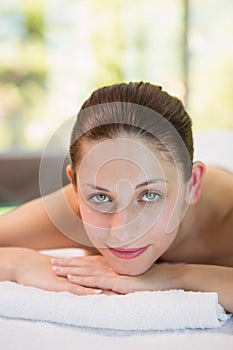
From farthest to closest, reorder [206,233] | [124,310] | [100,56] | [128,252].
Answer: [100,56] < [206,233] < [128,252] < [124,310]

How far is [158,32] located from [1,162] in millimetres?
1386

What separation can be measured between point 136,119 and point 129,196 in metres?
0.13

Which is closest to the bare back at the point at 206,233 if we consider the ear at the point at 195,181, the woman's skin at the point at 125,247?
the woman's skin at the point at 125,247

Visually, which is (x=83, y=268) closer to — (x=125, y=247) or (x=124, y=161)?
(x=125, y=247)

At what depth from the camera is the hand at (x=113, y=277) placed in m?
1.15

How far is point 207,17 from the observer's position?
379 cm

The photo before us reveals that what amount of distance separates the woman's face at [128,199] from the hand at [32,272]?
0.09 m

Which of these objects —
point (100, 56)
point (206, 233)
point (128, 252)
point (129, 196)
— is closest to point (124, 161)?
point (129, 196)

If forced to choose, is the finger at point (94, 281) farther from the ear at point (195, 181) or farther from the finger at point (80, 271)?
the ear at point (195, 181)

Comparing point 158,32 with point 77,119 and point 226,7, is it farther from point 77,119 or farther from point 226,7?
point 77,119

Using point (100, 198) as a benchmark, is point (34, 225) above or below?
below

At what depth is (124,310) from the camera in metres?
1.04

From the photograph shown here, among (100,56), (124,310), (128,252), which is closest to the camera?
(124,310)

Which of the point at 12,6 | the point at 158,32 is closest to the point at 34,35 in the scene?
the point at 12,6
